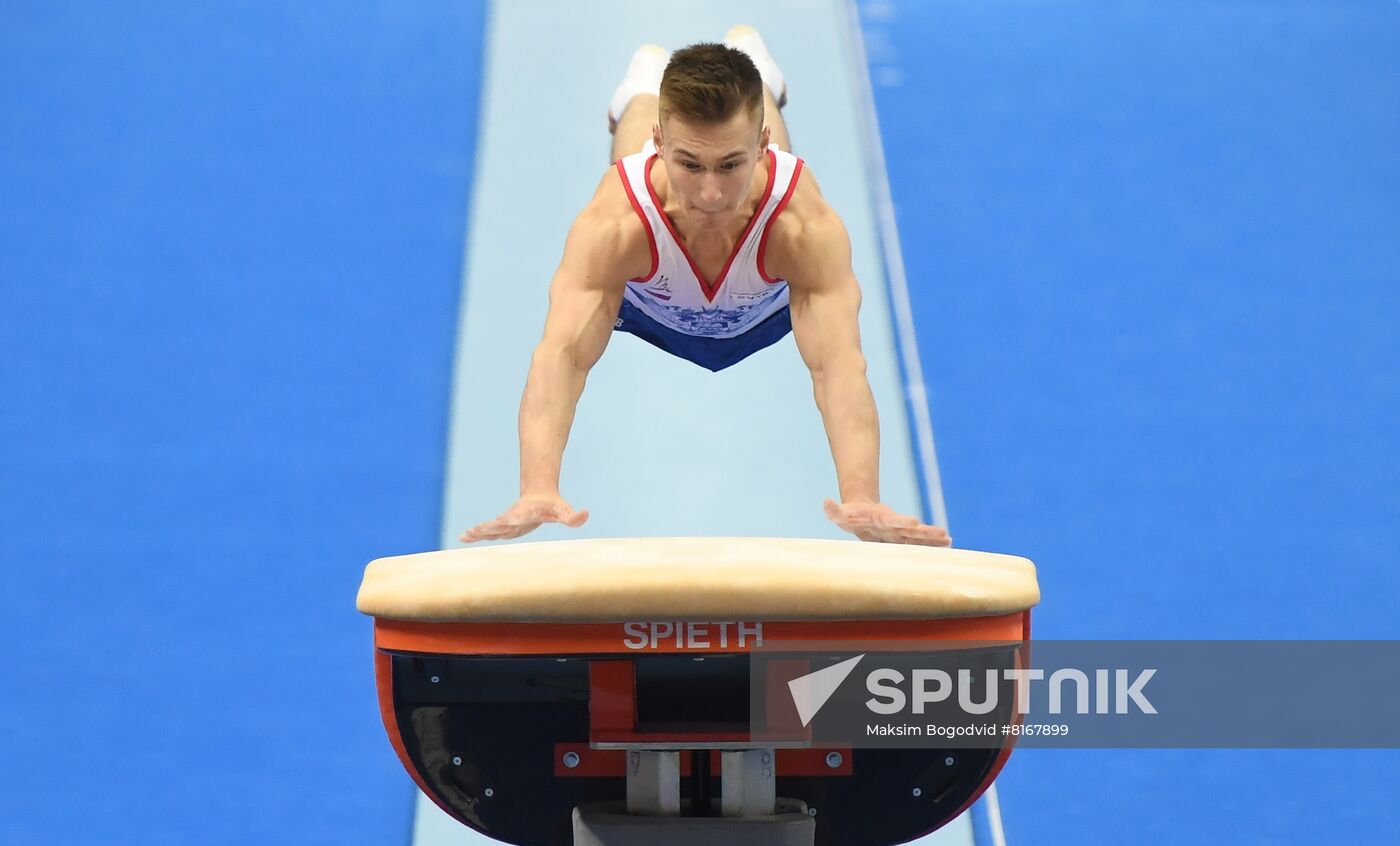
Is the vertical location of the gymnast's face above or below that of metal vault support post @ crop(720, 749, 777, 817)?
above

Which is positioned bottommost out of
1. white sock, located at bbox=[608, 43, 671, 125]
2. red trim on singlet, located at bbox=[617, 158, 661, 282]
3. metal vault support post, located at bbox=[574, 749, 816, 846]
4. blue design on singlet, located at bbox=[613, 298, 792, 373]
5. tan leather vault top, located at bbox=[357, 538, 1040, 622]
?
metal vault support post, located at bbox=[574, 749, 816, 846]

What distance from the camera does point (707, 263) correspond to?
2357 millimetres

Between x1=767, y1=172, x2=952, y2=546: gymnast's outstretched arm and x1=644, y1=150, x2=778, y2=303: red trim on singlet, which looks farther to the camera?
x1=644, y1=150, x2=778, y2=303: red trim on singlet

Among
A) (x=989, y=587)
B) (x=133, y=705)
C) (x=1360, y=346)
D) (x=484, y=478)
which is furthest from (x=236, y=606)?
(x=1360, y=346)

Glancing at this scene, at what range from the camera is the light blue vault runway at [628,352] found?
3033 millimetres

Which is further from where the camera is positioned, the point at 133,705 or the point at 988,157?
the point at 988,157

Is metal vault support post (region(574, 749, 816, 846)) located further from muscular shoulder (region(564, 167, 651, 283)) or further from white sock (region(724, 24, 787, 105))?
white sock (region(724, 24, 787, 105))

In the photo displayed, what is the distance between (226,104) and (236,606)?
1.81m

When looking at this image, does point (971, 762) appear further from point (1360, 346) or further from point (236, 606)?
point (1360, 346)

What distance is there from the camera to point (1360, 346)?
367 cm

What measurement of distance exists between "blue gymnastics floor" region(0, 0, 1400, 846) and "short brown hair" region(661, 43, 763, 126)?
4.36 feet

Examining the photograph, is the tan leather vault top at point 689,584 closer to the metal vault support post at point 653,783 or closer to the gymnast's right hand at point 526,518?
the metal vault support post at point 653,783

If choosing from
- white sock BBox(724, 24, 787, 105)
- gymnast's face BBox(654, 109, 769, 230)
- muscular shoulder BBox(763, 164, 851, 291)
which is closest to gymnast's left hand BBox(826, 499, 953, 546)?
gymnast's face BBox(654, 109, 769, 230)

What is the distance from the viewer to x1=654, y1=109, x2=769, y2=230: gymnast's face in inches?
76.8
